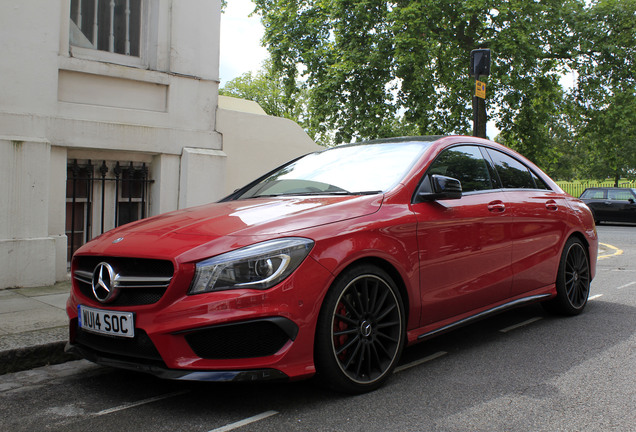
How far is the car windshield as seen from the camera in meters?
4.18

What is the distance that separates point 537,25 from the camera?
21.0m

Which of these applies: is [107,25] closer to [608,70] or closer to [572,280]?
[572,280]

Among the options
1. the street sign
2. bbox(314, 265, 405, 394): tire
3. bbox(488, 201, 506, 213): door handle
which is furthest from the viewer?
the street sign

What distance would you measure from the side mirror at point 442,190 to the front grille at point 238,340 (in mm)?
1488

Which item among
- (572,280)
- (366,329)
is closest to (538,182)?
(572,280)

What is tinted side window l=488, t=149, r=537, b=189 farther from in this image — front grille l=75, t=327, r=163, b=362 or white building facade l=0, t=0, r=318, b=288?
white building facade l=0, t=0, r=318, b=288

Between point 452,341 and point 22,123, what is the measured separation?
17.1ft

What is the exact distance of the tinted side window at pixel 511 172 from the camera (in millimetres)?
5137

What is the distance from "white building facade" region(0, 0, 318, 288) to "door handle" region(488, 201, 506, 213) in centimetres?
463

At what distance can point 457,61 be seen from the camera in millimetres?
22016

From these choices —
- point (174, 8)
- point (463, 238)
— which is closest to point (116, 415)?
point (463, 238)

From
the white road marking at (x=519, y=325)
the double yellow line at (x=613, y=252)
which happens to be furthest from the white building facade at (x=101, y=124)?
the double yellow line at (x=613, y=252)

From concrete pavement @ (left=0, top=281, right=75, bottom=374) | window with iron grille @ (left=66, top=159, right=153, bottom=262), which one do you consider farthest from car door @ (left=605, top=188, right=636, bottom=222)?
concrete pavement @ (left=0, top=281, right=75, bottom=374)

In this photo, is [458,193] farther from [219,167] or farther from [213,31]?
[213,31]
